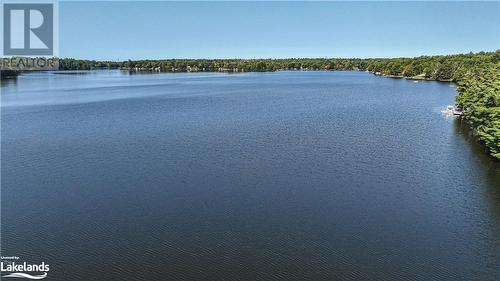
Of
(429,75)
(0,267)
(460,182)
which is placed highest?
(429,75)

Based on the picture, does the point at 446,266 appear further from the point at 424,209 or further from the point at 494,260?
the point at 424,209

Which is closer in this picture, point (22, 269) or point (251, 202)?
point (22, 269)

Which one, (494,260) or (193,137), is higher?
(193,137)

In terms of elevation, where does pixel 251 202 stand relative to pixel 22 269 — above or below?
above

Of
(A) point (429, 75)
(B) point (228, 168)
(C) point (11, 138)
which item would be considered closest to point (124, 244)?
(B) point (228, 168)

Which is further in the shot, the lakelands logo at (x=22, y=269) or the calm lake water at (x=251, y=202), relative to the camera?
the calm lake water at (x=251, y=202)
